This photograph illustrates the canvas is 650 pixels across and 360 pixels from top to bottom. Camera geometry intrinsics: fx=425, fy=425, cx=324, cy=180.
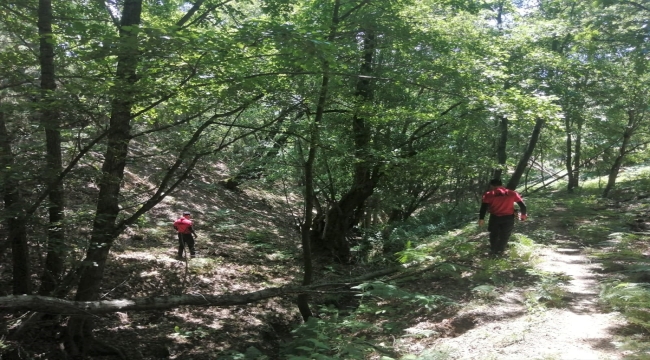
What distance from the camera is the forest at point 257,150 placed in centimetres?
551

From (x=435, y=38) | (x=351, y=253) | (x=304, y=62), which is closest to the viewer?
(x=304, y=62)

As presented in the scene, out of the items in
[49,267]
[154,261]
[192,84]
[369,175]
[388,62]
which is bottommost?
[154,261]

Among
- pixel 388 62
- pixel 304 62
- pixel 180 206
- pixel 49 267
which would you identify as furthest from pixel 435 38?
pixel 180 206

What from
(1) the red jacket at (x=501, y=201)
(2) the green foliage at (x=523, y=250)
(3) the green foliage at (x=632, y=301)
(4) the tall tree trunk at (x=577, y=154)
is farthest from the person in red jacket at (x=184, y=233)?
(4) the tall tree trunk at (x=577, y=154)

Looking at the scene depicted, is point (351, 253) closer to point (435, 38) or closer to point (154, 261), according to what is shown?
point (154, 261)

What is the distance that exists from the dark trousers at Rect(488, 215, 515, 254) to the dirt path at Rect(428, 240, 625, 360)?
1.88 m

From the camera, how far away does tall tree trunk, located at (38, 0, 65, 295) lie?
540cm

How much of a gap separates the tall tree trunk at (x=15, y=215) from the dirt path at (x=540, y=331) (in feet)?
18.5

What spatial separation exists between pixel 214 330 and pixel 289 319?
1.81 meters

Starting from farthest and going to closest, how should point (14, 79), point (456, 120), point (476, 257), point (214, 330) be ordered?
point (456, 120) → point (476, 257) → point (214, 330) → point (14, 79)

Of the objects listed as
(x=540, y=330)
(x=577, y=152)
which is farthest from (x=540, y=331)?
(x=577, y=152)

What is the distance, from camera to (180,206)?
16828mm

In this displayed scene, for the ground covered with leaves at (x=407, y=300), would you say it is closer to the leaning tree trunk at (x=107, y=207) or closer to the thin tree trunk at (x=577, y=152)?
the leaning tree trunk at (x=107, y=207)

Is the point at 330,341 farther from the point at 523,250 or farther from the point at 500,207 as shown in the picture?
the point at 523,250
